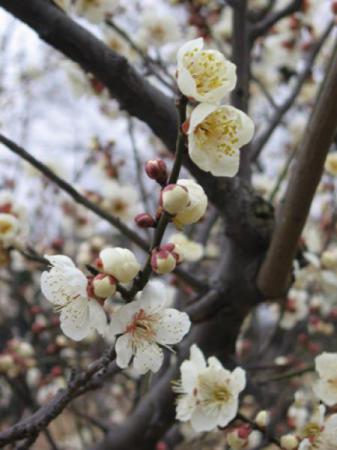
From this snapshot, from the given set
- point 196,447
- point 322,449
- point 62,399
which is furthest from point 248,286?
point 196,447

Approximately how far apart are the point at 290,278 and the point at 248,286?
11 centimetres

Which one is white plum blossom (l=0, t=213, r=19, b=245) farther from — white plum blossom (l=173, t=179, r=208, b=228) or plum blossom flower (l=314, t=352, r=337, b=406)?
plum blossom flower (l=314, t=352, r=337, b=406)

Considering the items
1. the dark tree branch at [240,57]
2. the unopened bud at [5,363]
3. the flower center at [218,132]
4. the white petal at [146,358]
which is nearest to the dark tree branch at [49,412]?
the white petal at [146,358]

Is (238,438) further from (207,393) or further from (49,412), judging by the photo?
(49,412)

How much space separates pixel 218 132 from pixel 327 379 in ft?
1.81

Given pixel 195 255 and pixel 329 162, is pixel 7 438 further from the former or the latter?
pixel 329 162

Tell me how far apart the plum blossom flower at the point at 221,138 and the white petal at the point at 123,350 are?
0.28 metres

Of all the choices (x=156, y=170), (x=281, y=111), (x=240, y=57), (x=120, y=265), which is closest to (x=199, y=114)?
(x=156, y=170)

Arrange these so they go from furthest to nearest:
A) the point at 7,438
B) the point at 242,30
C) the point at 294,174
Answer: the point at 242,30, the point at 294,174, the point at 7,438

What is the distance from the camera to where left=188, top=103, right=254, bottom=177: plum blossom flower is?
785mm

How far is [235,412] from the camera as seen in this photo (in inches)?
39.7

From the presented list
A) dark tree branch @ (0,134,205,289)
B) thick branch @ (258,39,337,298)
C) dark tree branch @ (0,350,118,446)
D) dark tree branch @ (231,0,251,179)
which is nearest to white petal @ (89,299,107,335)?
dark tree branch @ (0,350,118,446)

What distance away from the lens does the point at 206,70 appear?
2.68 ft

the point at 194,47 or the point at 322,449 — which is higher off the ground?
the point at 194,47
